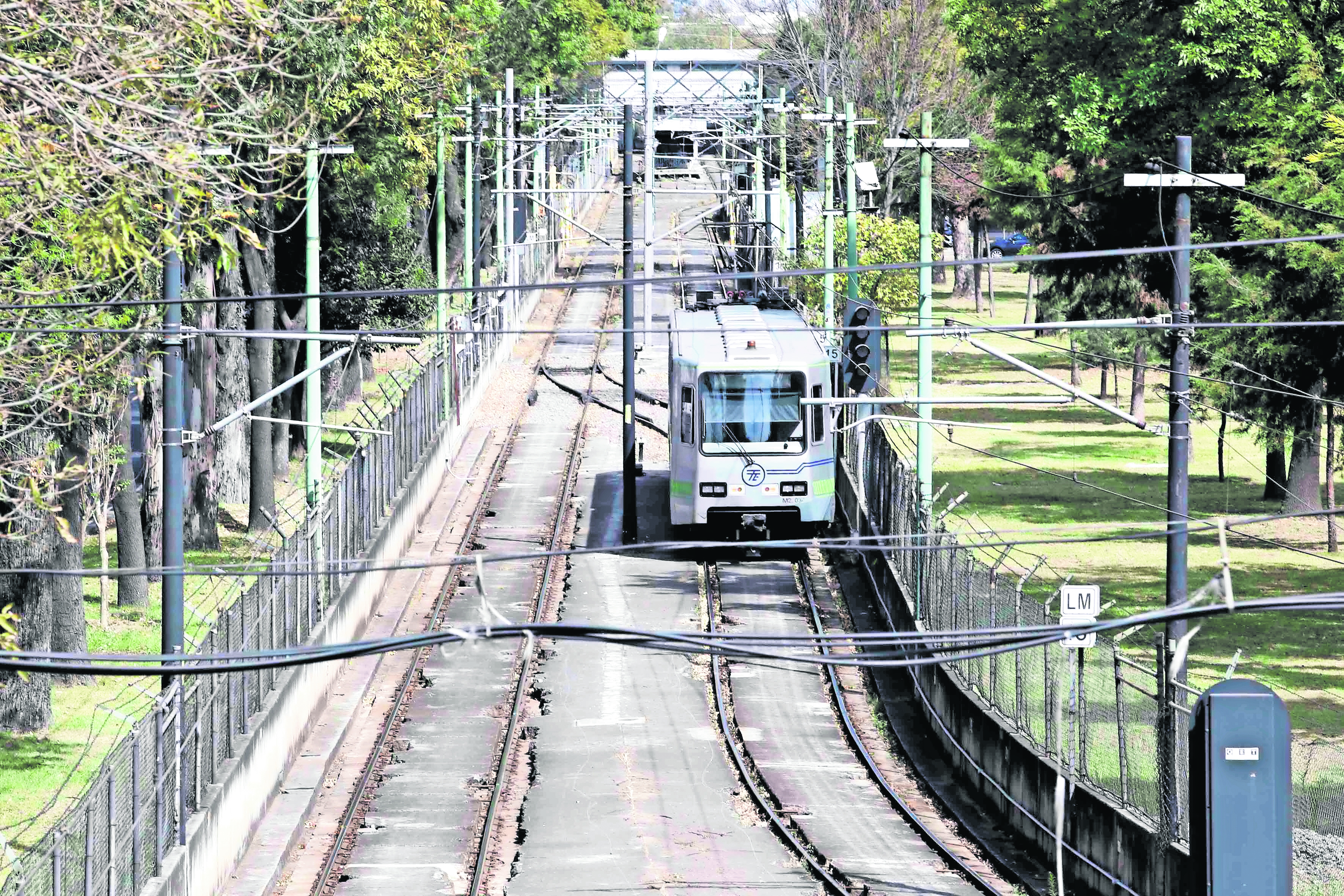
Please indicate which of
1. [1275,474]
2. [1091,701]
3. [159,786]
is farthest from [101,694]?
[1275,474]

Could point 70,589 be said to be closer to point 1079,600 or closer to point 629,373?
point 1079,600

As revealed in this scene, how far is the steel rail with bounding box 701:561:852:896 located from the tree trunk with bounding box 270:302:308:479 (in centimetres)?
1439

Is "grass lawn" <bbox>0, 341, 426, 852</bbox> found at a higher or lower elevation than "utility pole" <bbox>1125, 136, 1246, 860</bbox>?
lower

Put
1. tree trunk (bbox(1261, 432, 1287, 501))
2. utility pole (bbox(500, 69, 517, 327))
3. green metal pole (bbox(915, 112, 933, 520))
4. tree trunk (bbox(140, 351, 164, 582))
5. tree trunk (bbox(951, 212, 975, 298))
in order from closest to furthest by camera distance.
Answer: green metal pole (bbox(915, 112, 933, 520))
tree trunk (bbox(140, 351, 164, 582))
tree trunk (bbox(1261, 432, 1287, 501))
utility pole (bbox(500, 69, 517, 327))
tree trunk (bbox(951, 212, 975, 298))

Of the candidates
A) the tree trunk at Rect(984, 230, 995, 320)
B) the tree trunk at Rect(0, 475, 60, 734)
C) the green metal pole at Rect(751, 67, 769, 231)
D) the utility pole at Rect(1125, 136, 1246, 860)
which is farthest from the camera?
the tree trunk at Rect(984, 230, 995, 320)

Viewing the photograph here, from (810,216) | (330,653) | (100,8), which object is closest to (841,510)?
(100,8)

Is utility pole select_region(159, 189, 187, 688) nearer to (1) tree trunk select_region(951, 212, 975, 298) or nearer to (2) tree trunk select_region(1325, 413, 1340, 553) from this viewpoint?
(2) tree trunk select_region(1325, 413, 1340, 553)

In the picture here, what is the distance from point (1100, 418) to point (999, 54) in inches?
590

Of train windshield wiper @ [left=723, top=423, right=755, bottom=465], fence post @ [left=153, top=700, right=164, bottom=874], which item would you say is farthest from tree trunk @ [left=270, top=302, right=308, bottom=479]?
fence post @ [left=153, top=700, right=164, bottom=874]

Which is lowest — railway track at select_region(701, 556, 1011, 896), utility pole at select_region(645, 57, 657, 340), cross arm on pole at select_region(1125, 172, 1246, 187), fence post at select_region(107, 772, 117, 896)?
railway track at select_region(701, 556, 1011, 896)

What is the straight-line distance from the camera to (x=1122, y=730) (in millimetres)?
16547

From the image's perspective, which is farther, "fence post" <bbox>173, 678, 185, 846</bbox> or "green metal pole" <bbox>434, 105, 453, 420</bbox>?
"green metal pole" <bbox>434, 105, 453, 420</bbox>

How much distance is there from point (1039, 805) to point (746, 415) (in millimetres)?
13861

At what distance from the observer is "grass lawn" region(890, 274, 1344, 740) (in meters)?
27.2
